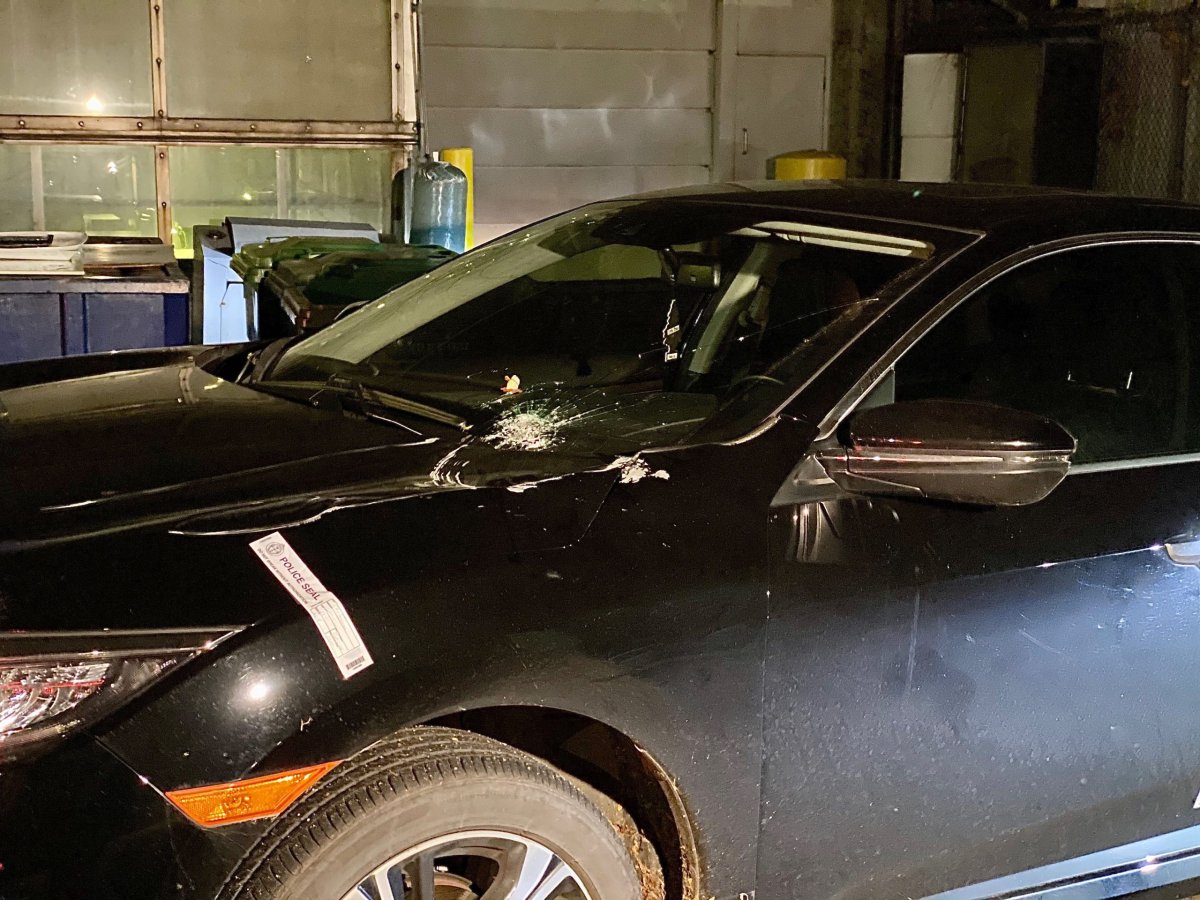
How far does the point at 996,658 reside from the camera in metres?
2.38

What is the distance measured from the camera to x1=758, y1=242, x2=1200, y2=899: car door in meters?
2.25

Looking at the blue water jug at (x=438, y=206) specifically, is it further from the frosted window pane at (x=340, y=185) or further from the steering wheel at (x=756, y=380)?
the steering wheel at (x=756, y=380)

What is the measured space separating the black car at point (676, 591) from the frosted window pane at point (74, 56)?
5.22m

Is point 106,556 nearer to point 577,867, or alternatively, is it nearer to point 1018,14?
point 577,867

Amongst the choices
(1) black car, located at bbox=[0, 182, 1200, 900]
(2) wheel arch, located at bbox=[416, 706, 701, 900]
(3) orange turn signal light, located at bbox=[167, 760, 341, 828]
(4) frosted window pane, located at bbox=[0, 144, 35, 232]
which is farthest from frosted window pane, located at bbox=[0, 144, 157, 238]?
(3) orange turn signal light, located at bbox=[167, 760, 341, 828]

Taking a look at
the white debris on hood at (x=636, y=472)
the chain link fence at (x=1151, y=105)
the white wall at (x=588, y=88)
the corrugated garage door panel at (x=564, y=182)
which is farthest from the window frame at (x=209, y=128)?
the white debris on hood at (x=636, y=472)

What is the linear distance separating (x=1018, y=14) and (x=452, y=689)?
9510mm

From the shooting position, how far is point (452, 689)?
76.9 inches

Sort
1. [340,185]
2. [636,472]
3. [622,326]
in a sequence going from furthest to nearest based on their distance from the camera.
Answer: [340,185] → [622,326] → [636,472]

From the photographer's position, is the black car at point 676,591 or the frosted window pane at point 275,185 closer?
the black car at point 676,591

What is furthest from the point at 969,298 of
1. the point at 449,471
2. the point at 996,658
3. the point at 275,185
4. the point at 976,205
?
the point at 275,185

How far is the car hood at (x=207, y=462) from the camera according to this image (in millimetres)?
2131

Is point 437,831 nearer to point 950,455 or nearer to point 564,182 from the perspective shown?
A: point 950,455

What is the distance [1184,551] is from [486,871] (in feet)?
4.71
